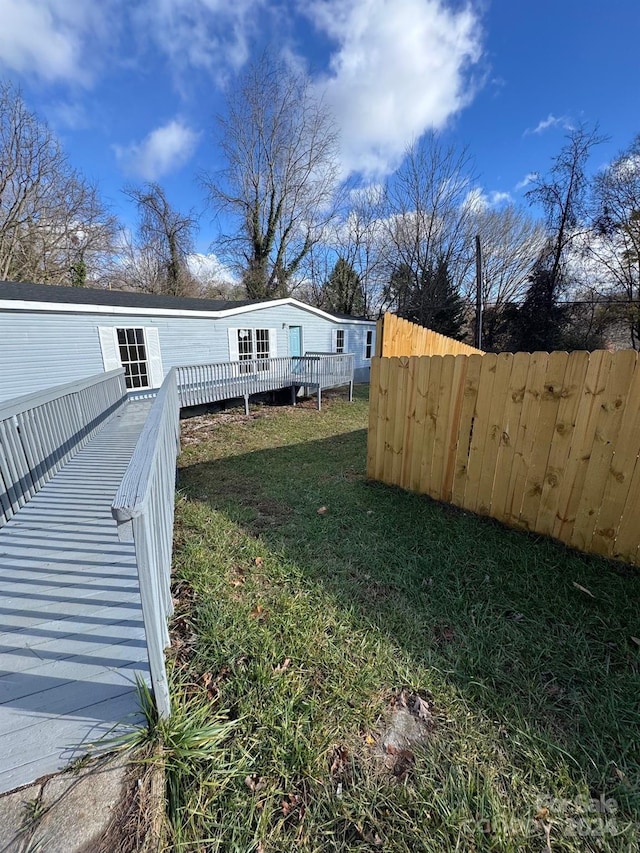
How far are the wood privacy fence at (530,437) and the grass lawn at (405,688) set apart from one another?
30 centimetres

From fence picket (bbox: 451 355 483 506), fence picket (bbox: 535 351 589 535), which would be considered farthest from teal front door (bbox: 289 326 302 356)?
fence picket (bbox: 535 351 589 535)

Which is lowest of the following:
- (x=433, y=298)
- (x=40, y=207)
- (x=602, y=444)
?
(x=602, y=444)

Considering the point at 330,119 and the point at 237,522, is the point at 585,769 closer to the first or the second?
the point at 237,522

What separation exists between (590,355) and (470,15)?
11.6 meters

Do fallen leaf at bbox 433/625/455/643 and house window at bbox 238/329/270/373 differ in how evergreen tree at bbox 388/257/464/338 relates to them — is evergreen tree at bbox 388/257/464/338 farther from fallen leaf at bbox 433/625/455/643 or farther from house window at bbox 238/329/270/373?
fallen leaf at bbox 433/625/455/643

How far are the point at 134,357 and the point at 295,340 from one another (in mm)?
6426

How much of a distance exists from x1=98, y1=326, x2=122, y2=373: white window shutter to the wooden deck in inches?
261

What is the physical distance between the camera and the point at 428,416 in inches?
151

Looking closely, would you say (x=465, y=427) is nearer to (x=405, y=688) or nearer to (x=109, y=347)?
(x=405, y=688)

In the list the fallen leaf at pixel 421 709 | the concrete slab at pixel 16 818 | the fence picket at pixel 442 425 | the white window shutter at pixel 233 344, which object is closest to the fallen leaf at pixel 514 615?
the fallen leaf at pixel 421 709

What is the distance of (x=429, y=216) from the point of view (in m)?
19.7

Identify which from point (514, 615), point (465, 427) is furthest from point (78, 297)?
point (514, 615)

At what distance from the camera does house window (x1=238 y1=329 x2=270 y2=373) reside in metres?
11.9

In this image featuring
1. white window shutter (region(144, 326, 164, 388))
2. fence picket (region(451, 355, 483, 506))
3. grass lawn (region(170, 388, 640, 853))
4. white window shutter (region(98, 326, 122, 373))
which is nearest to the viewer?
grass lawn (region(170, 388, 640, 853))
